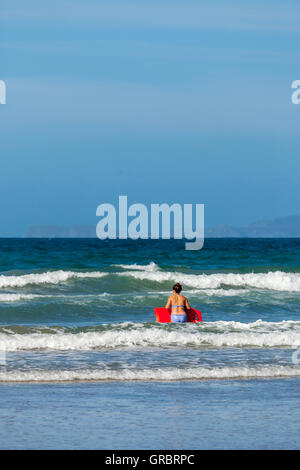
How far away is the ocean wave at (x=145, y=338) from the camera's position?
1429 cm

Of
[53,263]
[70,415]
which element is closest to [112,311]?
[70,415]

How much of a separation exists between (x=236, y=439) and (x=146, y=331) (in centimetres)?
791

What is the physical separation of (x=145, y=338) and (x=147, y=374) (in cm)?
358

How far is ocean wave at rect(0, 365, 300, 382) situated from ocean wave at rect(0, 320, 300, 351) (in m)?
2.64

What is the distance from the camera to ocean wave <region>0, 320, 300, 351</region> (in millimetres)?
14289

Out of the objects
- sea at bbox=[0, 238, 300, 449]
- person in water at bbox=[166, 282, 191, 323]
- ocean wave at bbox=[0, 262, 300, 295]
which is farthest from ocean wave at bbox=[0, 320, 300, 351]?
ocean wave at bbox=[0, 262, 300, 295]

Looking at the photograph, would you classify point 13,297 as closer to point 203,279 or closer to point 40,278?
point 40,278

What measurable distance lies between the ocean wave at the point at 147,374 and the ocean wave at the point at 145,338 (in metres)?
2.64

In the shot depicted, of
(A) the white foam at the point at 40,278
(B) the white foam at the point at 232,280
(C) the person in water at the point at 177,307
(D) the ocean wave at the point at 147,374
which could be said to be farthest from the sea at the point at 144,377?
(B) the white foam at the point at 232,280

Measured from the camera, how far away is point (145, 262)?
47.3 metres

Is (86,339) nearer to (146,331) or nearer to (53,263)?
(146,331)

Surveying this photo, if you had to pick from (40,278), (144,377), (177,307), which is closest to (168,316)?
(177,307)

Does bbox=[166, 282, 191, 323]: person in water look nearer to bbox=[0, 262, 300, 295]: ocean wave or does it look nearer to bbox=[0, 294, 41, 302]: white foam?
bbox=[0, 294, 41, 302]: white foam

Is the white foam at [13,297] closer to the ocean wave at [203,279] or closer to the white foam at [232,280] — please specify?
the ocean wave at [203,279]
